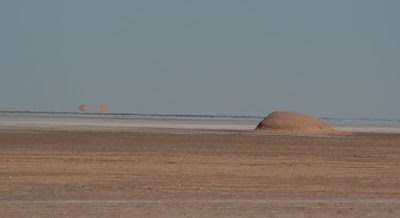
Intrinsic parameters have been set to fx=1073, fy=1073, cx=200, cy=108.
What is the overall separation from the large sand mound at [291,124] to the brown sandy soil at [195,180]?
19.1 meters

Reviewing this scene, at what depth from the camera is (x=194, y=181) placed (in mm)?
25531

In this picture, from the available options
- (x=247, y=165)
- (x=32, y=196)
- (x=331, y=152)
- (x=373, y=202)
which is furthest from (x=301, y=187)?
(x=331, y=152)

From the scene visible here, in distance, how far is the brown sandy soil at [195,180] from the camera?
18.8 meters

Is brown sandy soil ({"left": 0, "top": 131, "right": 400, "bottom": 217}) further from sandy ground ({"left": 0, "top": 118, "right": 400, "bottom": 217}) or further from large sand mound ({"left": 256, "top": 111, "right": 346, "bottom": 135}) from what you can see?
large sand mound ({"left": 256, "top": 111, "right": 346, "bottom": 135})

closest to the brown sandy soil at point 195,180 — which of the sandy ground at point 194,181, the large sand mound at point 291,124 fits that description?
the sandy ground at point 194,181

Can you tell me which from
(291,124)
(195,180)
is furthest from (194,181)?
(291,124)

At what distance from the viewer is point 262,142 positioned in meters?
50.7

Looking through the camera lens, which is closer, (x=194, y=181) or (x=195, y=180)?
(x=194, y=181)

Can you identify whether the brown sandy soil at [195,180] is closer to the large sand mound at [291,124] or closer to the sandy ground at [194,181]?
the sandy ground at [194,181]

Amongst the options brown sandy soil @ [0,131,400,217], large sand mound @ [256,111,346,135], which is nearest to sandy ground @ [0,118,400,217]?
brown sandy soil @ [0,131,400,217]

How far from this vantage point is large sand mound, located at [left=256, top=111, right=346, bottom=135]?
212ft

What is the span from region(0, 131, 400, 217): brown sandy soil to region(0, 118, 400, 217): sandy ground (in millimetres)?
20

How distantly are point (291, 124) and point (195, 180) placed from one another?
39727mm

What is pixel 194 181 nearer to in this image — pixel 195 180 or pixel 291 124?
pixel 195 180
